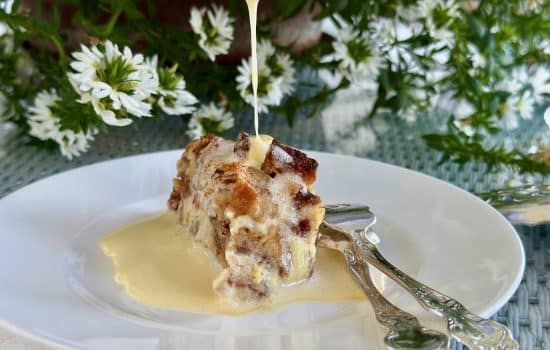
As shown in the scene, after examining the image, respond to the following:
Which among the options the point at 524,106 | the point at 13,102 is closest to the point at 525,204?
the point at 524,106

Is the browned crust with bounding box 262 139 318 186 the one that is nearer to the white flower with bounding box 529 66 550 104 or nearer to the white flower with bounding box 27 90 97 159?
the white flower with bounding box 27 90 97 159

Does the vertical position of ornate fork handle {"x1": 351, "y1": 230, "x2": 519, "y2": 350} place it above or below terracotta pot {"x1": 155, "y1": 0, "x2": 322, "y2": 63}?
below

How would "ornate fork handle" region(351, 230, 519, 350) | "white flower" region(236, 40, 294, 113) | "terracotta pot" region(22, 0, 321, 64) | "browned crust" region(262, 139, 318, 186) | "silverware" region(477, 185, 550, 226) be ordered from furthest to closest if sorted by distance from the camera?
"terracotta pot" region(22, 0, 321, 64) → "white flower" region(236, 40, 294, 113) → "silverware" region(477, 185, 550, 226) → "browned crust" region(262, 139, 318, 186) → "ornate fork handle" region(351, 230, 519, 350)

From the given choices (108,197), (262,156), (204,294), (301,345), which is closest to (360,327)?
(301,345)

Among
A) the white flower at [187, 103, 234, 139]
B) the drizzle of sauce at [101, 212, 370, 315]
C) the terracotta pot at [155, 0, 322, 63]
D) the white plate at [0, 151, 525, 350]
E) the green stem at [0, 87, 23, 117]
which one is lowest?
the drizzle of sauce at [101, 212, 370, 315]

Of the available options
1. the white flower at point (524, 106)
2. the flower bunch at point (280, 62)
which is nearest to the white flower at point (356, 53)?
the flower bunch at point (280, 62)

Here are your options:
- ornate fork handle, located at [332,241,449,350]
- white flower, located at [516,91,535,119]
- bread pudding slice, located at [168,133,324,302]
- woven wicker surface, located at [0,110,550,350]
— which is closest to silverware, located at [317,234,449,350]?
ornate fork handle, located at [332,241,449,350]

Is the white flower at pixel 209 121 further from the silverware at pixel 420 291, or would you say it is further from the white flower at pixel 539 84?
the white flower at pixel 539 84
